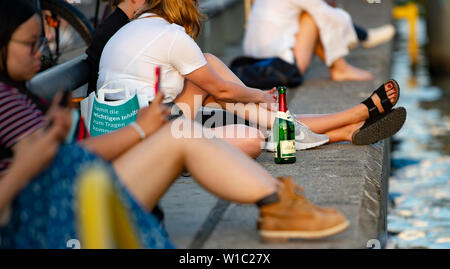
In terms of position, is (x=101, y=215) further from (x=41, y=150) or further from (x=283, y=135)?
(x=283, y=135)

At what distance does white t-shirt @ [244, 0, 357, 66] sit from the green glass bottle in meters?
2.64

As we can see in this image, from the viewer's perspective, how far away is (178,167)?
3.19 metres

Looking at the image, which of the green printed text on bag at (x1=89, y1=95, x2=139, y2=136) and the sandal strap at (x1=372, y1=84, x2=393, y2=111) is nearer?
the green printed text on bag at (x1=89, y1=95, x2=139, y2=136)

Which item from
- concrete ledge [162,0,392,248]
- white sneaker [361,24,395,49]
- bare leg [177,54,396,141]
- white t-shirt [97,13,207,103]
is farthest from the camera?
white sneaker [361,24,395,49]

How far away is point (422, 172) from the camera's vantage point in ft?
24.0

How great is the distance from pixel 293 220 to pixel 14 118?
1.03 metres

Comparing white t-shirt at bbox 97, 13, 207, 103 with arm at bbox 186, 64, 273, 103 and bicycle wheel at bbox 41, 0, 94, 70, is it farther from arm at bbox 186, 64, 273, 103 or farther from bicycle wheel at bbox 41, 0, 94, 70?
bicycle wheel at bbox 41, 0, 94, 70

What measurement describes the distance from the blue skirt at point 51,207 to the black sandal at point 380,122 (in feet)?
8.20

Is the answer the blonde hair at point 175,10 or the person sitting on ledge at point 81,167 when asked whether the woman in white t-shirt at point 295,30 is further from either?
the person sitting on ledge at point 81,167

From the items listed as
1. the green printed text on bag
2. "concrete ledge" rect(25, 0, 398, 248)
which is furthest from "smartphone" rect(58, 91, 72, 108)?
the green printed text on bag

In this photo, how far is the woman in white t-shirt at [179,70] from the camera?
163 inches

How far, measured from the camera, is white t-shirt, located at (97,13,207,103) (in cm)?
412
